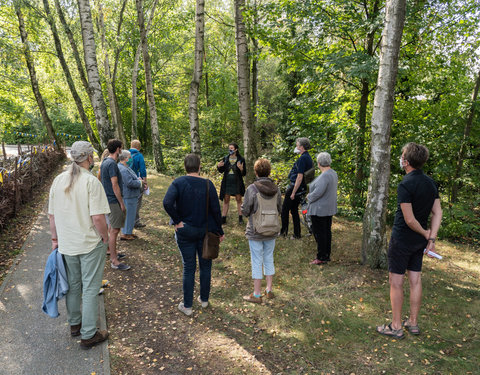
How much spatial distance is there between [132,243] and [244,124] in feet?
12.7

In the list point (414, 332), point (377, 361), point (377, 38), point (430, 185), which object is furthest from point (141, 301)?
point (377, 38)

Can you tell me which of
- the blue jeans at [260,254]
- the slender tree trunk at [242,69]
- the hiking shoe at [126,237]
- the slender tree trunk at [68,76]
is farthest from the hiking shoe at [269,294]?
the slender tree trunk at [68,76]

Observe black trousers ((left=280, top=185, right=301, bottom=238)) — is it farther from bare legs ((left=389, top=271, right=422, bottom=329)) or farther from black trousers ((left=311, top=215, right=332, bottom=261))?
bare legs ((left=389, top=271, right=422, bottom=329))

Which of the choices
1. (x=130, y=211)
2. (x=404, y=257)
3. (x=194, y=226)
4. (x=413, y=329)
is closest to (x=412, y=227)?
(x=404, y=257)

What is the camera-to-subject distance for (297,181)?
19.9 feet

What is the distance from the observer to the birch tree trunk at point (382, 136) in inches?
180

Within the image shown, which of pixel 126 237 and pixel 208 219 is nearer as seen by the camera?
pixel 208 219

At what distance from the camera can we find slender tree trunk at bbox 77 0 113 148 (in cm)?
873

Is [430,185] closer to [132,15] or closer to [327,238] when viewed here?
[327,238]

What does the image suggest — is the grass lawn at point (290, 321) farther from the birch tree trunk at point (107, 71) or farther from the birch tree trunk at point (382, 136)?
the birch tree trunk at point (107, 71)

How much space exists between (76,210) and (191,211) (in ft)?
4.05

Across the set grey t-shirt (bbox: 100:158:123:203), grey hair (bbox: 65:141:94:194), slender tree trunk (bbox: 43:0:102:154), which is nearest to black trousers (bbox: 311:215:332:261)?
grey t-shirt (bbox: 100:158:123:203)

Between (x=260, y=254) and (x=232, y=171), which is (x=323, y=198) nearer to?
(x=260, y=254)

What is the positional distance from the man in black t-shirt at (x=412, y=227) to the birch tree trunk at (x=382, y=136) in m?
1.41
